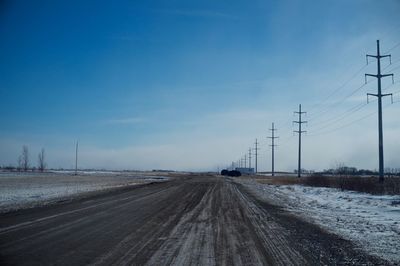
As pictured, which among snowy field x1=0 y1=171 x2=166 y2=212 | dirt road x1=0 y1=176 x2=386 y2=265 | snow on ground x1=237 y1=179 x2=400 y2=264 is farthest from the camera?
snowy field x1=0 y1=171 x2=166 y2=212

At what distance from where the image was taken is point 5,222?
1295 cm

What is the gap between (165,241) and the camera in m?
9.95

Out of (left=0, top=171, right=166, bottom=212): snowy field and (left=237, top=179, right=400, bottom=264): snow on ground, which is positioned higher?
(left=237, top=179, right=400, bottom=264): snow on ground

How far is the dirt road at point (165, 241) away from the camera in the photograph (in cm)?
794

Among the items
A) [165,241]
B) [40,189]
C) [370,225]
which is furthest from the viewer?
[40,189]

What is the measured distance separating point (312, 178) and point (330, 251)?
1577 inches

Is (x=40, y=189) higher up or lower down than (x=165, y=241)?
lower down

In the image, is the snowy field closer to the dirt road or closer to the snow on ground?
the dirt road

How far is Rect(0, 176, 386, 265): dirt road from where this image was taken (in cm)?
794

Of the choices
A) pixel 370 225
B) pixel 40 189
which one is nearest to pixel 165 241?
pixel 370 225

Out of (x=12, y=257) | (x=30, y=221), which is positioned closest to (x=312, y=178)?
(x=30, y=221)

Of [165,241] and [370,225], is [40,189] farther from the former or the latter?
[370,225]

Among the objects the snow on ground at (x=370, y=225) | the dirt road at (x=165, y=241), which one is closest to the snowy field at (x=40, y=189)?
the dirt road at (x=165, y=241)

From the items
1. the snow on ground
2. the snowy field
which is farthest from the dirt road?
the snowy field
